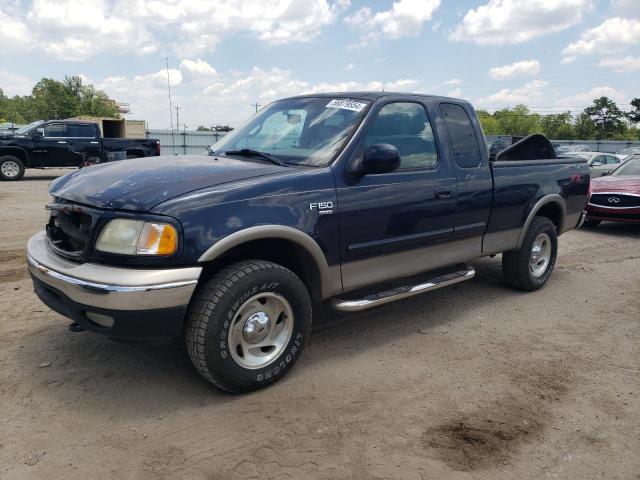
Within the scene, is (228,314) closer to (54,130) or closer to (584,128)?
(54,130)

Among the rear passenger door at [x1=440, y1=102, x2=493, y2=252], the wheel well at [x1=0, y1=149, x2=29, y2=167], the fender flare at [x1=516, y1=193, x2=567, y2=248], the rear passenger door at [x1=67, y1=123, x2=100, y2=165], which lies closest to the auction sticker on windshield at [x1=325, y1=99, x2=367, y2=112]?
the rear passenger door at [x1=440, y1=102, x2=493, y2=252]

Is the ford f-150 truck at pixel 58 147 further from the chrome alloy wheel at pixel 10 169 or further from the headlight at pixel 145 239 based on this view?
the headlight at pixel 145 239

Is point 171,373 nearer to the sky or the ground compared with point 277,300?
nearer to the ground

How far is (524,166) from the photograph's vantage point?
5.29 m

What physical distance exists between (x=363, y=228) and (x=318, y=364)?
1.03 meters

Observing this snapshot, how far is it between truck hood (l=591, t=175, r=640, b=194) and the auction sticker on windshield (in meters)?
7.72

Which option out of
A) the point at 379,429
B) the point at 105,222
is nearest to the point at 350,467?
the point at 379,429

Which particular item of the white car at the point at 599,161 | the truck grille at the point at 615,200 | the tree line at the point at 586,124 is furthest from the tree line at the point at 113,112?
the truck grille at the point at 615,200

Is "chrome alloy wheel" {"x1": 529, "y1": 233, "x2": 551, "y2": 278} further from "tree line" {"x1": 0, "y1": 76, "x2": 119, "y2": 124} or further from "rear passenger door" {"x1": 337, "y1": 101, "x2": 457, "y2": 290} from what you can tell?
"tree line" {"x1": 0, "y1": 76, "x2": 119, "y2": 124}

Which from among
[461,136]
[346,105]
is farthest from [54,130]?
[461,136]

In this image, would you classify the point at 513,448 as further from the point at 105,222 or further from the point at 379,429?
the point at 105,222

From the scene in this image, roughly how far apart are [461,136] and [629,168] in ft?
26.7

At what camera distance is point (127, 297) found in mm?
2824

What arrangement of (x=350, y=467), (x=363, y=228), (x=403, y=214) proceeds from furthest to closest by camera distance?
(x=403, y=214)
(x=363, y=228)
(x=350, y=467)
